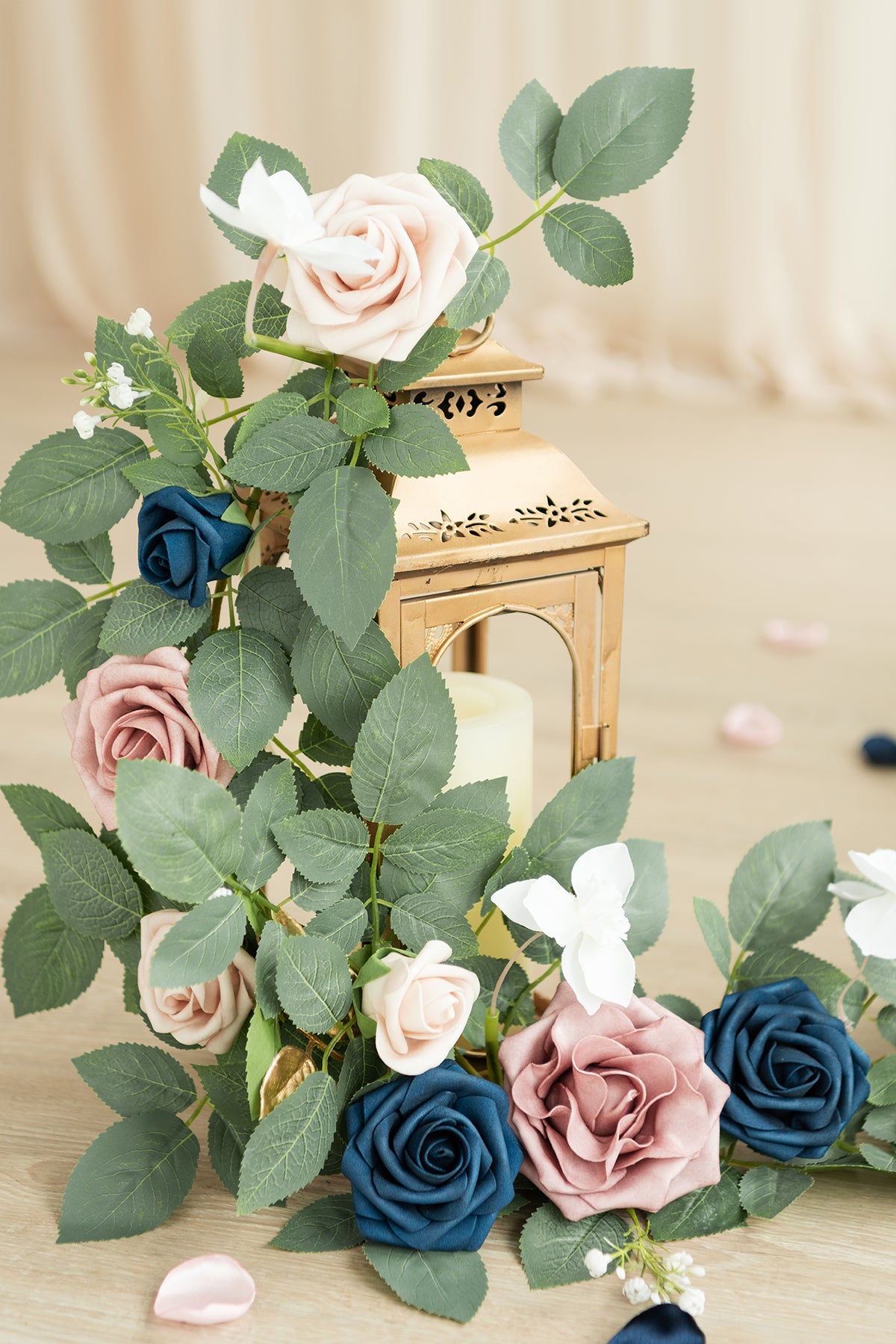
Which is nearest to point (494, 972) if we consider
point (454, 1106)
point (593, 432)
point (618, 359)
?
point (454, 1106)

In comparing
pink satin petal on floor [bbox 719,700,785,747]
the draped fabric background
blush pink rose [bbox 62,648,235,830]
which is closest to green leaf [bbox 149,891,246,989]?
blush pink rose [bbox 62,648,235,830]

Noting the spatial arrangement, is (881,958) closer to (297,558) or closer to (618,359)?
(297,558)

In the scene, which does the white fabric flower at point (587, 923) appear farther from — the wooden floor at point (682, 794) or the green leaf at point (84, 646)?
the green leaf at point (84, 646)

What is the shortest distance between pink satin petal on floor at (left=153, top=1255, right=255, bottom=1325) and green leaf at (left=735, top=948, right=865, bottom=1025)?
0.36 meters

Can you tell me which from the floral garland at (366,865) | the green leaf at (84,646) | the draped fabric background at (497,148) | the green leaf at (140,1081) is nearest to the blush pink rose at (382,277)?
the floral garland at (366,865)

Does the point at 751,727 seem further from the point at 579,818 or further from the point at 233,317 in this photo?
the point at 233,317

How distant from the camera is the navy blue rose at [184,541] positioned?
75 centimetres

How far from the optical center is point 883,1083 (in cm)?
85

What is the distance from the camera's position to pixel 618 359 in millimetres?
4344

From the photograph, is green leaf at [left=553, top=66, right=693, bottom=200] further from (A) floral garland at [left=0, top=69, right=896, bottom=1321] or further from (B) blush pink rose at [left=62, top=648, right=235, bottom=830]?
(B) blush pink rose at [left=62, top=648, right=235, bottom=830]

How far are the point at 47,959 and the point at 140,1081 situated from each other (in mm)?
117

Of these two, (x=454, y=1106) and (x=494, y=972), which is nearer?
(x=454, y=1106)

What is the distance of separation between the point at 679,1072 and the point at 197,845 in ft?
1.02

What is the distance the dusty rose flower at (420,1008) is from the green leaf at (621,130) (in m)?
0.46
